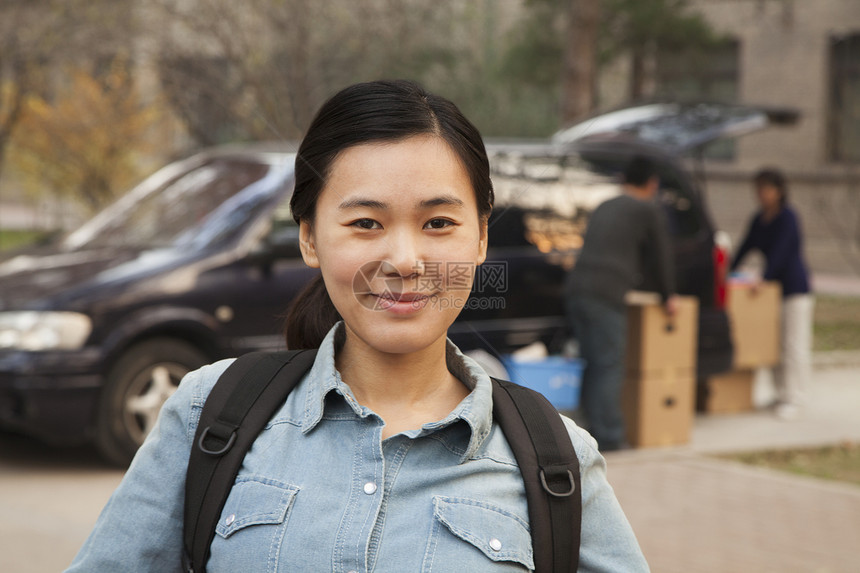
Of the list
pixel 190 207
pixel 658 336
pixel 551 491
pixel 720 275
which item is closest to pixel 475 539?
pixel 551 491

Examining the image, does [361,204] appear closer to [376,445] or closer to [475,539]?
[376,445]

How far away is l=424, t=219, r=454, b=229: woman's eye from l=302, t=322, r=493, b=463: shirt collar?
0.30m

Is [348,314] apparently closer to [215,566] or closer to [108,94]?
[215,566]

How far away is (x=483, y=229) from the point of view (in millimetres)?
1887

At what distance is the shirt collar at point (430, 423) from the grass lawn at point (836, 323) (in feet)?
36.9

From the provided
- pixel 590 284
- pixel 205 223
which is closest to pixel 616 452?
pixel 590 284

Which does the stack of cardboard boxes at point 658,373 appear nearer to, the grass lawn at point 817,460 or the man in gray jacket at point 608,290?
the man in gray jacket at point 608,290

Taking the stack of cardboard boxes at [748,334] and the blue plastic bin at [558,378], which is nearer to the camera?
the blue plastic bin at [558,378]

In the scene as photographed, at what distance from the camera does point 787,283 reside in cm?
862

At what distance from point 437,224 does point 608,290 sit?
5333 millimetres

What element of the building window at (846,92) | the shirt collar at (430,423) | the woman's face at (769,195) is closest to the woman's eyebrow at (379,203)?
the shirt collar at (430,423)

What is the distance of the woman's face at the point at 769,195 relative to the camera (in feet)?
28.8

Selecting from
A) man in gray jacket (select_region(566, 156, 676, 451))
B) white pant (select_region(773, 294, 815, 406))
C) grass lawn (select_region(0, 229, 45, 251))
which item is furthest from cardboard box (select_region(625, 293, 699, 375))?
grass lawn (select_region(0, 229, 45, 251))

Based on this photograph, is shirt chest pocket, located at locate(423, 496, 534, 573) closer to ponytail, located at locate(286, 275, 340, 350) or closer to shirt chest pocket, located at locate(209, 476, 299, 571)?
shirt chest pocket, located at locate(209, 476, 299, 571)
